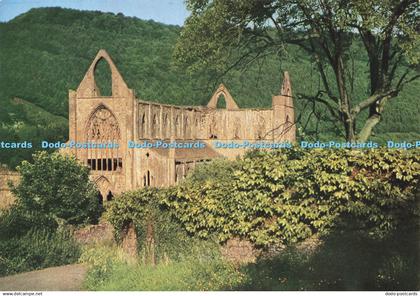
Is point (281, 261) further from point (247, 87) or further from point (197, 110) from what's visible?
point (247, 87)

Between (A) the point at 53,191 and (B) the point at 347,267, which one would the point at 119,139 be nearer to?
(A) the point at 53,191

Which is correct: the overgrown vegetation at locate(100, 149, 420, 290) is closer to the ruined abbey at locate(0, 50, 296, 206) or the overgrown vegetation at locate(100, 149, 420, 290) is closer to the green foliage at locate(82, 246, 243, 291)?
the green foliage at locate(82, 246, 243, 291)

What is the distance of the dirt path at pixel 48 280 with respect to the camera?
14.7m

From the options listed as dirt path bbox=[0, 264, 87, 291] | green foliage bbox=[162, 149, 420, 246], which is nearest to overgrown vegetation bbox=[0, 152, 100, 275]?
dirt path bbox=[0, 264, 87, 291]

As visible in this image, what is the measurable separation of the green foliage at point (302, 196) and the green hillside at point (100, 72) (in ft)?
36.5

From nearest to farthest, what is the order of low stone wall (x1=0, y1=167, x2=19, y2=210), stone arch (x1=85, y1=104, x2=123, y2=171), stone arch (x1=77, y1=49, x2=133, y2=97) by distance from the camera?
low stone wall (x1=0, y1=167, x2=19, y2=210) → stone arch (x1=85, y1=104, x2=123, y2=171) → stone arch (x1=77, y1=49, x2=133, y2=97)

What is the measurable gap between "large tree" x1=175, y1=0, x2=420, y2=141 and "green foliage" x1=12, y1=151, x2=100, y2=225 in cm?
721

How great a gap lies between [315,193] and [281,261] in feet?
6.32

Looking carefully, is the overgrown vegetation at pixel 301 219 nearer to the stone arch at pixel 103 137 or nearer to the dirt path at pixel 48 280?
the dirt path at pixel 48 280

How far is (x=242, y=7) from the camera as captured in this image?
1981cm

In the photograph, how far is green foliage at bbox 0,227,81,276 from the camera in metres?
17.8

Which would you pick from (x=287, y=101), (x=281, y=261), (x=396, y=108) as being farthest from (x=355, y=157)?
(x=287, y=101)

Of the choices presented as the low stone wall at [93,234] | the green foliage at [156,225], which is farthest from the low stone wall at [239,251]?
the low stone wall at [93,234]

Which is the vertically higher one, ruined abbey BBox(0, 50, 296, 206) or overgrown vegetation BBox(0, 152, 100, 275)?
ruined abbey BBox(0, 50, 296, 206)
